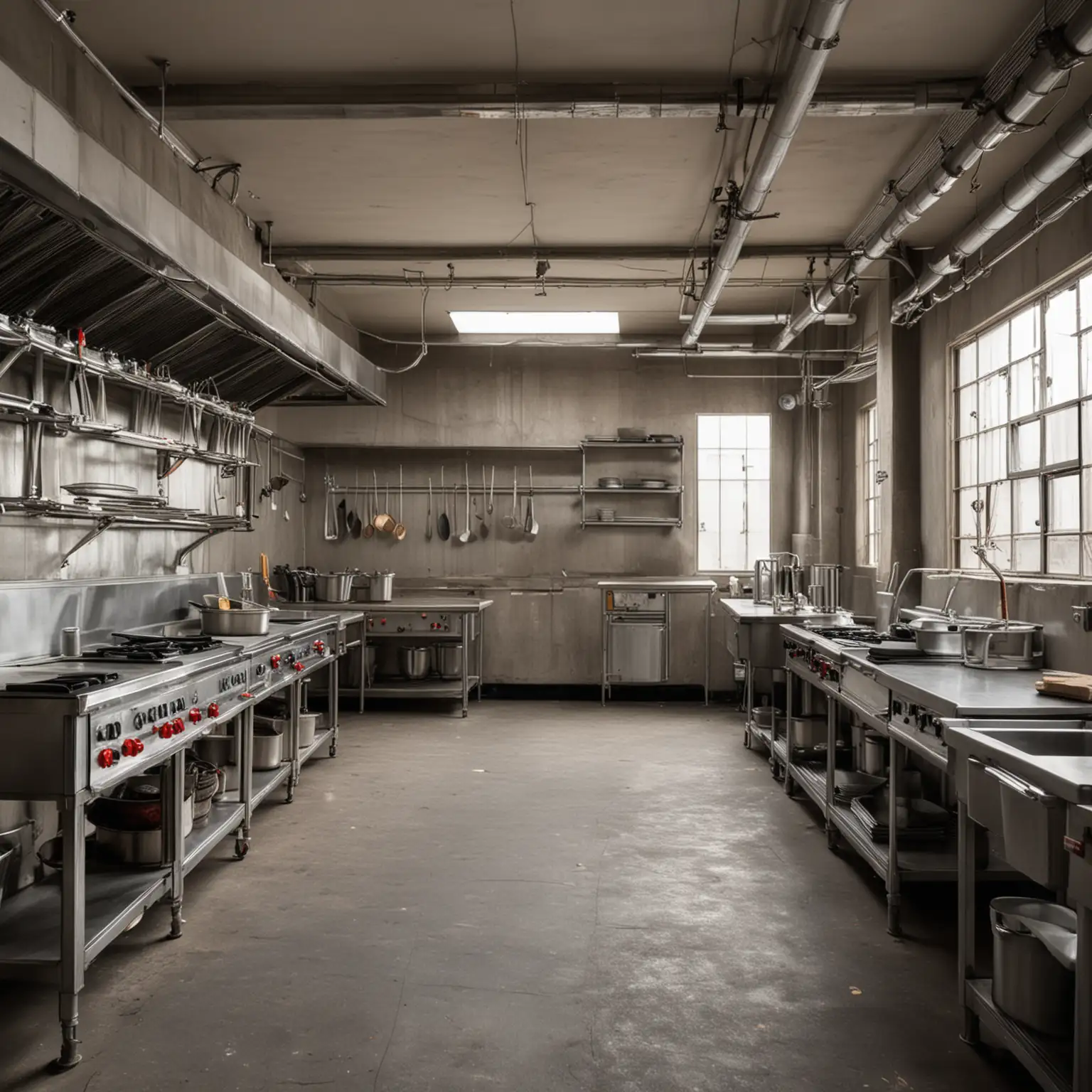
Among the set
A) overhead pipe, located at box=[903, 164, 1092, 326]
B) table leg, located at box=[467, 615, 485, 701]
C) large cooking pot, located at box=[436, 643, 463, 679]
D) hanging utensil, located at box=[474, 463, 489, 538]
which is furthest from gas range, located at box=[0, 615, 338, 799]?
hanging utensil, located at box=[474, 463, 489, 538]

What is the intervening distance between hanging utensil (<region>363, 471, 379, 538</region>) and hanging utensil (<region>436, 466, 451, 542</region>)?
0.55m

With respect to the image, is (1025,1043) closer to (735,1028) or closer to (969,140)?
(735,1028)

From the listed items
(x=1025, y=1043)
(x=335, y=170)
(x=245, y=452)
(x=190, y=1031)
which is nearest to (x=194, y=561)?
(x=245, y=452)

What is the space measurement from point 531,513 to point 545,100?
4719 millimetres

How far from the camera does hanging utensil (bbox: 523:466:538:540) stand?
8.20 m

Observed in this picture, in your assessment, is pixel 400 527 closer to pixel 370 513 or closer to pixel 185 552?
pixel 370 513

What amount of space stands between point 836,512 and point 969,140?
4.20m

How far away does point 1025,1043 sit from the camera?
2.04 metres

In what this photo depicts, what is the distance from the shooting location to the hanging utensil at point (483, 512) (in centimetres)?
827

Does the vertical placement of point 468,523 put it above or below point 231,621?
above

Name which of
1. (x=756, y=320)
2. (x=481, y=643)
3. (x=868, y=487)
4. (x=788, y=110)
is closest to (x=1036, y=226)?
(x=788, y=110)

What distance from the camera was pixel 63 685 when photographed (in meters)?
2.36

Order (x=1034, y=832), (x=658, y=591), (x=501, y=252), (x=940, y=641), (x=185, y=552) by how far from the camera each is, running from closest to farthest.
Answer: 1. (x=1034, y=832)
2. (x=940, y=641)
3. (x=185, y=552)
4. (x=501, y=252)
5. (x=658, y=591)

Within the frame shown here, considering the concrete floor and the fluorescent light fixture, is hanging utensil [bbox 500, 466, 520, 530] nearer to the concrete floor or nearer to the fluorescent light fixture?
the fluorescent light fixture
